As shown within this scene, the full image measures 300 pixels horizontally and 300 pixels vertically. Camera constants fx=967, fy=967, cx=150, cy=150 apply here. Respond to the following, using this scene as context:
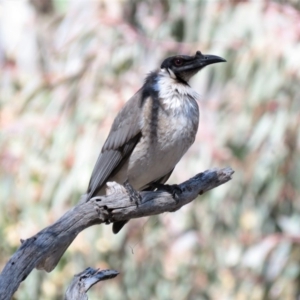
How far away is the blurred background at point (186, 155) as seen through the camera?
767cm

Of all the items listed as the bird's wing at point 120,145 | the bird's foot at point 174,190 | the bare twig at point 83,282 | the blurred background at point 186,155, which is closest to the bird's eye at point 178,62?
the bird's wing at point 120,145

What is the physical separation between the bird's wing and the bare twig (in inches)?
50.8

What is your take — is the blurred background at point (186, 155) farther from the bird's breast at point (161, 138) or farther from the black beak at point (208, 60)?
the black beak at point (208, 60)

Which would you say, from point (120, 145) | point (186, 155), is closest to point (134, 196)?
point (120, 145)

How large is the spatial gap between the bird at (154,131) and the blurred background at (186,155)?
1.56m

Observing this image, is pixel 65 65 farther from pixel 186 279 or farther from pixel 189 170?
pixel 186 279

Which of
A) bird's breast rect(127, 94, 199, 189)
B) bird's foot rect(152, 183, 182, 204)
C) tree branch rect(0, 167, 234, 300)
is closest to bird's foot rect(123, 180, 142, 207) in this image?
tree branch rect(0, 167, 234, 300)

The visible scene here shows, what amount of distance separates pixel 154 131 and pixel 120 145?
282 millimetres

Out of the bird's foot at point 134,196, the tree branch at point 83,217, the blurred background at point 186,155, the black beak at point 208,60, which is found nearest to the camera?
the tree branch at point 83,217

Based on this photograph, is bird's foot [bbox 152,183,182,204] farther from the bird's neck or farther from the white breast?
the bird's neck

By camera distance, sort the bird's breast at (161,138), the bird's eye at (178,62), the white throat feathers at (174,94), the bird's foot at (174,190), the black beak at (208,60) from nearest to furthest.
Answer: the bird's foot at (174,190)
the bird's breast at (161,138)
the white throat feathers at (174,94)
the black beak at (208,60)
the bird's eye at (178,62)

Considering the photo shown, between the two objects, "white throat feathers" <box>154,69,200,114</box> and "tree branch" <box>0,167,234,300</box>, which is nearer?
"tree branch" <box>0,167,234,300</box>

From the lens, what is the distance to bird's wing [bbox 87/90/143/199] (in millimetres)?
5691

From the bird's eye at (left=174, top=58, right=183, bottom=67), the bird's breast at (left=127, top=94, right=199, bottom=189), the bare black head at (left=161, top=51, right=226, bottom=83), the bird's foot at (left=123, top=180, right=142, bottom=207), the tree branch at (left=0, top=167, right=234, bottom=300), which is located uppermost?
the bird's eye at (left=174, top=58, right=183, bottom=67)
